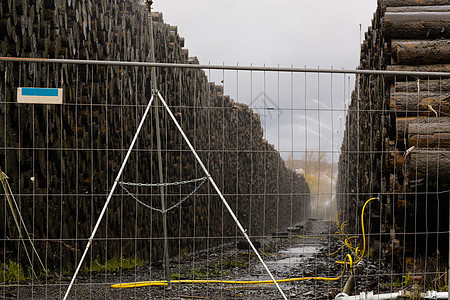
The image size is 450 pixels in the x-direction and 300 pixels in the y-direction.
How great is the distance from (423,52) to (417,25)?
386 mm

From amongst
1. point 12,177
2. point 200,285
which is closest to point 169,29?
point 12,177

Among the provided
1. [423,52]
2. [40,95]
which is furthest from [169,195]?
[423,52]

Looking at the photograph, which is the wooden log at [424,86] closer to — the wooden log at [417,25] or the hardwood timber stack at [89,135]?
the wooden log at [417,25]

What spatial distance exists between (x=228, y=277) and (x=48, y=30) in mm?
4168

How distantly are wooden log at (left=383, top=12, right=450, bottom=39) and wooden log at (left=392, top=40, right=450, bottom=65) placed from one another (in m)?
0.16

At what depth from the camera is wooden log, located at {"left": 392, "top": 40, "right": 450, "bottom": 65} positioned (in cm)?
672

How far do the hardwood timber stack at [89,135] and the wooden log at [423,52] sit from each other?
6.72 ft

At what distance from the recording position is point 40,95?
16.9 feet

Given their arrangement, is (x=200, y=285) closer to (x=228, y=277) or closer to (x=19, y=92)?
(x=228, y=277)

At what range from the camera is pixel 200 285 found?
6.50 metres

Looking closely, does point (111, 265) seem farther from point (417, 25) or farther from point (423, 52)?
point (417, 25)

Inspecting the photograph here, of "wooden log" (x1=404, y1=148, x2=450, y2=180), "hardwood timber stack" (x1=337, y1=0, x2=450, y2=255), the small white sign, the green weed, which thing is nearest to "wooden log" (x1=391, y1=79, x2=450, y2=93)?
"hardwood timber stack" (x1=337, y1=0, x2=450, y2=255)

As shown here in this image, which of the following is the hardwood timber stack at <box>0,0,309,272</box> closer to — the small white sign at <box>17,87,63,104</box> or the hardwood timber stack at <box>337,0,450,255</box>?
the small white sign at <box>17,87,63,104</box>

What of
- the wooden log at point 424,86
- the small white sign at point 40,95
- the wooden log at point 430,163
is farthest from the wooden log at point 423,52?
the small white sign at point 40,95
